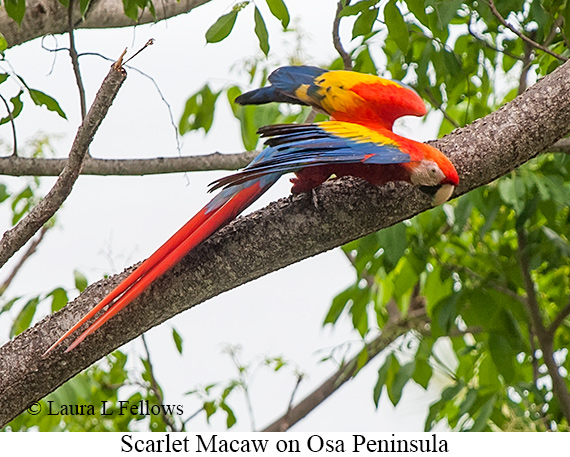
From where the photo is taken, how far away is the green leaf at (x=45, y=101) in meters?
0.88

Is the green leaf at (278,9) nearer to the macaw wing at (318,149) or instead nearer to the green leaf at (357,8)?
the green leaf at (357,8)

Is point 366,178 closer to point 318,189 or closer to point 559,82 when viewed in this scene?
point 318,189

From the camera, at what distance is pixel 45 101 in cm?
88


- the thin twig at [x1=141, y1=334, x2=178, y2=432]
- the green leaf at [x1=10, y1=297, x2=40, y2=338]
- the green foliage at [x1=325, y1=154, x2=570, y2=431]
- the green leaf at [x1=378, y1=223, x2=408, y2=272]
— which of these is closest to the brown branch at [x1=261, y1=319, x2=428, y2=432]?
the green foliage at [x1=325, y1=154, x2=570, y2=431]

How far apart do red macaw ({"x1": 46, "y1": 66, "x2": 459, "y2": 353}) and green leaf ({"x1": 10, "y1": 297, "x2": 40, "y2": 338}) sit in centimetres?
54

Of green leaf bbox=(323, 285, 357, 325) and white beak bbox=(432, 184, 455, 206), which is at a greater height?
green leaf bbox=(323, 285, 357, 325)

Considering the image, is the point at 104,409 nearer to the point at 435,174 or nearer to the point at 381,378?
the point at 381,378

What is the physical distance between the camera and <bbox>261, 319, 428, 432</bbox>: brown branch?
1556 mm

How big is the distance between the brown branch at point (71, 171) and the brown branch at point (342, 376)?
2.91 ft

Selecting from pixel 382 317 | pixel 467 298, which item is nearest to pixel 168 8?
pixel 467 298

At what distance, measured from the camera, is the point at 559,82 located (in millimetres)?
759

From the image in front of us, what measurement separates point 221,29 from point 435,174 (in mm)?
399

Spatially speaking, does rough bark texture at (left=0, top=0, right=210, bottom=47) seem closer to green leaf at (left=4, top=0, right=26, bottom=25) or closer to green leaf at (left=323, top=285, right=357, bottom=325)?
green leaf at (left=4, top=0, right=26, bottom=25)

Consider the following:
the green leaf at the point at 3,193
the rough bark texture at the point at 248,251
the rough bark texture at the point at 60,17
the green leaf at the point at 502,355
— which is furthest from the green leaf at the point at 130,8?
the green leaf at the point at 502,355
